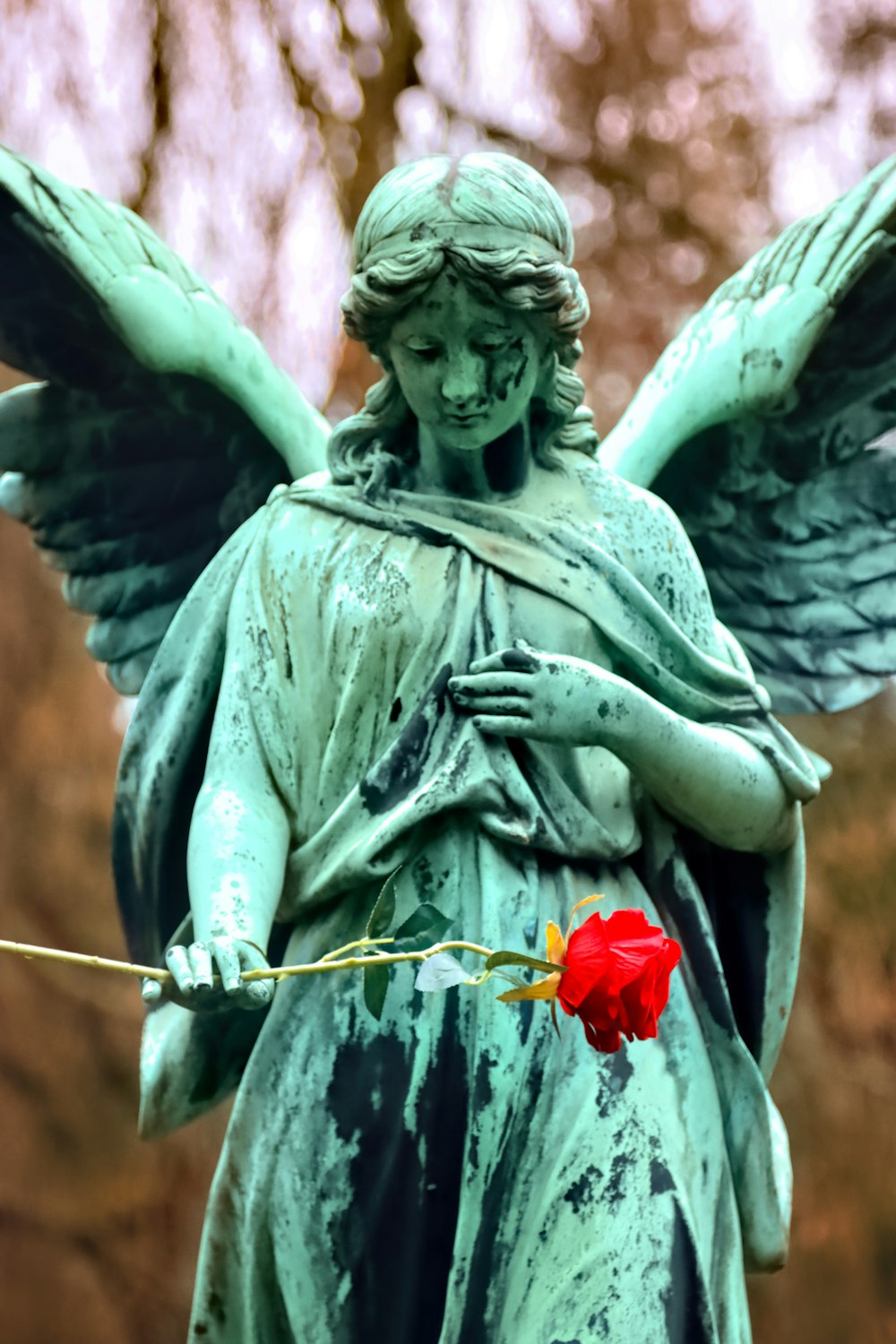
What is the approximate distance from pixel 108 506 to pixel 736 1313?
118 centimetres

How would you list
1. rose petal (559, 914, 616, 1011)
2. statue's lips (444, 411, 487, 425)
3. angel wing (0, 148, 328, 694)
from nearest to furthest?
rose petal (559, 914, 616, 1011), statue's lips (444, 411, 487, 425), angel wing (0, 148, 328, 694)

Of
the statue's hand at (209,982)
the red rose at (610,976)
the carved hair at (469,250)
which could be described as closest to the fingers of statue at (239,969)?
the statue's hand at (209,982)

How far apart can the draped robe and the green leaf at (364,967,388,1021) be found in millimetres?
214

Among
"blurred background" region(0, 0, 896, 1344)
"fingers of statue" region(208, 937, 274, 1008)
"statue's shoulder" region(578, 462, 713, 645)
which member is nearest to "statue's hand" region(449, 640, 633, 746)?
"statue's shoulder" region(578, 462, 713, 645)

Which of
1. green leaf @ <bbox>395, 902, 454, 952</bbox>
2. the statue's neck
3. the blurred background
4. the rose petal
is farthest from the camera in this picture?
the blurred background

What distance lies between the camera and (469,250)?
6.43ft

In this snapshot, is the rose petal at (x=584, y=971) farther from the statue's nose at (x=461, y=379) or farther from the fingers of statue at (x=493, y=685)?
the statue's nose at (x=461, y=379)

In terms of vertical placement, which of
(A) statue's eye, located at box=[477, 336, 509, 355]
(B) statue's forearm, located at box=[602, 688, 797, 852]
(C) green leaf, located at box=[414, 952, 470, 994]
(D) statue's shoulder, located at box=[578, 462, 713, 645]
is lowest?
(C) green leaf, located at box=[414, 952, 470, 994]

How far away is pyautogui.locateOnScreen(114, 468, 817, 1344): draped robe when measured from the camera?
192cm

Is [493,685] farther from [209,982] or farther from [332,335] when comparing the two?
[332,335]

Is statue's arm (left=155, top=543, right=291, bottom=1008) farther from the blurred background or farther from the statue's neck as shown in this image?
the blurred background

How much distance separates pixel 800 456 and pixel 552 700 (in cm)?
74

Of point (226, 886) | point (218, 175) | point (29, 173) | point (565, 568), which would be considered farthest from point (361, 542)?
point (218, 175)

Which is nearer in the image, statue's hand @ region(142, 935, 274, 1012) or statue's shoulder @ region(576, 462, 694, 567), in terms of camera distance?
statue's hand @ region(142, 935, 274, 1012)
